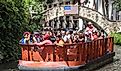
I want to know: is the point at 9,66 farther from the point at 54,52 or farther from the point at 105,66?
the point at 105,66

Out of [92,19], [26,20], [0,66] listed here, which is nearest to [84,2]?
[92,19]

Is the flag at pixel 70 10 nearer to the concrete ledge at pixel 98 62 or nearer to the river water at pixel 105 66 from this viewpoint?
the river water at pixel 105 66

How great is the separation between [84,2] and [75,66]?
74.5ft

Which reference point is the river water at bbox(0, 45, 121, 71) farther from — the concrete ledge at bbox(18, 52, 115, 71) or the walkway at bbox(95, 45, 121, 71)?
the concrete ledge at bbox(18, 52, 115, 71)

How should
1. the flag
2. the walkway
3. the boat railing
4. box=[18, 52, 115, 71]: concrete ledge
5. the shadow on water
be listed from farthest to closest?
the flag, the walkway, the shadow on water, the boat railing, box=[18, 52, 115, 71]: concrete ledge

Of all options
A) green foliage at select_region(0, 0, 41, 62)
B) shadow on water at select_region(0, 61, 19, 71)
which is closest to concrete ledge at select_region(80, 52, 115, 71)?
shadow on water at select_region(0, 61, 19, 71)

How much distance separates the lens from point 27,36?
78.8 ft

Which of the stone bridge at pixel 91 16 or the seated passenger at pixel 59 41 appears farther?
the stone bridge at pixel 91 16

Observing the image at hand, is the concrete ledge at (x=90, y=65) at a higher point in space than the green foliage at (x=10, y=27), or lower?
lower

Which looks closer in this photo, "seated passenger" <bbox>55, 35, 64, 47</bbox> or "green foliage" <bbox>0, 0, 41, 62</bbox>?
"seated passenger" <bbox>55, 35, 64, 47</bbox>

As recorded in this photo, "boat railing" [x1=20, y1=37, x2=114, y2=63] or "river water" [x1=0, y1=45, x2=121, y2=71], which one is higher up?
"boat railing" [x1=20, y1=37, x2=114, y2=63]

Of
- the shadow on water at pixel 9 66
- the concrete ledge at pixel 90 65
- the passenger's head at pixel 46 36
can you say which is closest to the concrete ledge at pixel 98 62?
the concrete ledge at pixel 90 65

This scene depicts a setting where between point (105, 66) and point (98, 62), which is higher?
point (98, 62)

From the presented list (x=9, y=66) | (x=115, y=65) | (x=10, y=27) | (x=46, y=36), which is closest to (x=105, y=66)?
(x=115, y=65)
